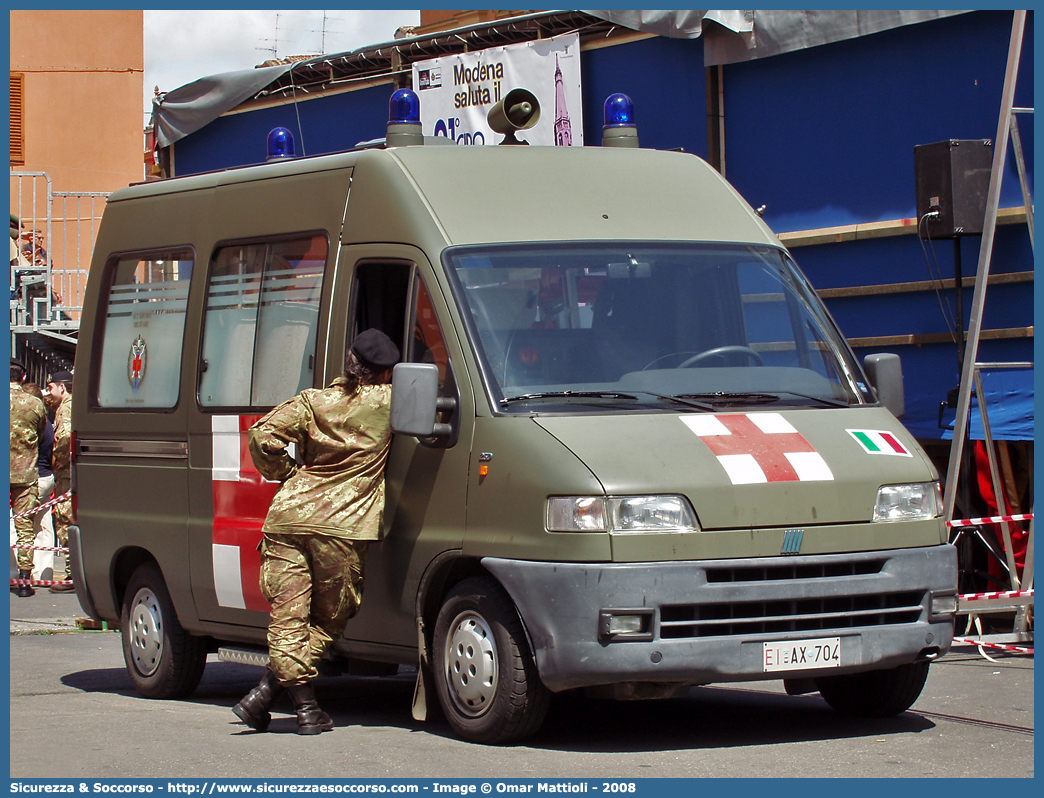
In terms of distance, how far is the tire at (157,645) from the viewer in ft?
30.6

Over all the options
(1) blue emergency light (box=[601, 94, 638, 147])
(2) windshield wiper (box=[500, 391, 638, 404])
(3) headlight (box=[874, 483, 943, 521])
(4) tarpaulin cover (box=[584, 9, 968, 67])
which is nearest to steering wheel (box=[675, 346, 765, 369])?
(2) windshield wiper (box=[500, 391, 638, 404])

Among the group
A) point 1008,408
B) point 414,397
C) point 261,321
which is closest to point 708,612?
point 414,397

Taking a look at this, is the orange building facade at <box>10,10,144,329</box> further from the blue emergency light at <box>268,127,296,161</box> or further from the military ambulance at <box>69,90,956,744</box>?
the military ambulance at <box>69,90,956,744</box>

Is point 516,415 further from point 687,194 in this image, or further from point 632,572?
point 687,194

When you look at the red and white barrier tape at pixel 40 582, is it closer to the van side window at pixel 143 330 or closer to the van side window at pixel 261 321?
the van side window at pixel 143 330

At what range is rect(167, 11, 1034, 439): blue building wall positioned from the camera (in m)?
12.2

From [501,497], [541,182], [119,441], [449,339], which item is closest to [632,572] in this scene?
[501,497]

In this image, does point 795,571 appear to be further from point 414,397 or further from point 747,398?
point 414,397

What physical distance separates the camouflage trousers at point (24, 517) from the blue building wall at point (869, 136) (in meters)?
6.33

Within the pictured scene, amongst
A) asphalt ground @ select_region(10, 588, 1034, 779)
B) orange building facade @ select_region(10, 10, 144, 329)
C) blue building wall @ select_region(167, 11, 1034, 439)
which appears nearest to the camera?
asphalt ground @ select_region(10, 588, 1034, 779)

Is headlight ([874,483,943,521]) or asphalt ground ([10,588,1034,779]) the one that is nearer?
asphalt ground ([10,588,1034,779])

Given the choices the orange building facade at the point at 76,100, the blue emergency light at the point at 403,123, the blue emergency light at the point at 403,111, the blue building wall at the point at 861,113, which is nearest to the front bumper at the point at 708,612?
the blue emergency light at the point at 403,123

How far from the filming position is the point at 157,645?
942 cm

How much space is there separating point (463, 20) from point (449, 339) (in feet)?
39.5
